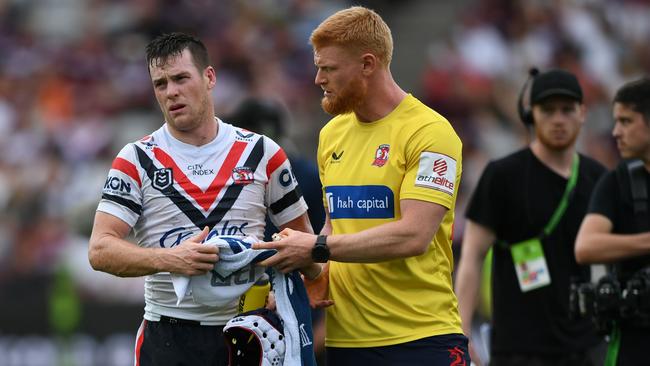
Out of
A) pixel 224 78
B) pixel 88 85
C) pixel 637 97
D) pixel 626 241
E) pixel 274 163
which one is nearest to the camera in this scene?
pixel 274 163

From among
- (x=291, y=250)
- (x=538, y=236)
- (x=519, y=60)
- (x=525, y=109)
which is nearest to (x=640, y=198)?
(x=538, y=236)

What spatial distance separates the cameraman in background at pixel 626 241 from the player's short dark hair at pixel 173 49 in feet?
7.82

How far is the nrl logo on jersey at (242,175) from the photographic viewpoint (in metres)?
6.11

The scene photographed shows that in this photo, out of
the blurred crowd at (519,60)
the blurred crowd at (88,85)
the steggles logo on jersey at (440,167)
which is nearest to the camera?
the steggles logo on jersey at (440,167)

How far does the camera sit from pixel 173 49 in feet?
20.0

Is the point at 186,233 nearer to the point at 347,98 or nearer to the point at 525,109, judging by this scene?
the point at 347,98

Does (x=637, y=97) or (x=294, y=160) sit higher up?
(x=637, y=97)

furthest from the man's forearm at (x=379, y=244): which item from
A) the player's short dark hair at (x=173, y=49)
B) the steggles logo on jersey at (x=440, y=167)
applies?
the player's short dark hair at (x=173, y=49)

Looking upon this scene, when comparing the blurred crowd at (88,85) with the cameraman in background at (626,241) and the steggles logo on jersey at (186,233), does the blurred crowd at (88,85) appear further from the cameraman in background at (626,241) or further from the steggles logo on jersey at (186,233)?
the steggles logo on jersey at (186,233)

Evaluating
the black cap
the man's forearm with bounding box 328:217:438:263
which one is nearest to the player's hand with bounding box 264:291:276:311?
the man's forearm with bounding box 328:217:438:263

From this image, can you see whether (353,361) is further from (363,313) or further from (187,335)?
(187,335)

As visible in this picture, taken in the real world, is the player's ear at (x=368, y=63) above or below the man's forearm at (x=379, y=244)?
above

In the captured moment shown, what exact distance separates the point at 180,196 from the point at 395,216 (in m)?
1.02

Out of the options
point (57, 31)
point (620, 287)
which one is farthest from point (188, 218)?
point (57, 31)
